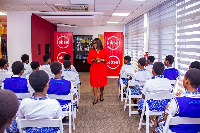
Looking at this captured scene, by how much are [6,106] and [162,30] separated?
681cm

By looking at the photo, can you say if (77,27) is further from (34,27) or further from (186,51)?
(186,51)

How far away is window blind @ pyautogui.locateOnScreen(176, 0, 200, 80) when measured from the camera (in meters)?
4.92

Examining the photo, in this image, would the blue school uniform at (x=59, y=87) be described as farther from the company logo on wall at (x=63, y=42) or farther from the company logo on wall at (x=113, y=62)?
the company logo on wall at (x=63, y=42)

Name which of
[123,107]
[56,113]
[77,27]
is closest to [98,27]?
[77,27]

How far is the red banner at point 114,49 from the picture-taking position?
10570 mm

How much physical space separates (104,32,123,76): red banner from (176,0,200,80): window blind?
4708mm

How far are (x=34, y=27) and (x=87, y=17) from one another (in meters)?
2.14

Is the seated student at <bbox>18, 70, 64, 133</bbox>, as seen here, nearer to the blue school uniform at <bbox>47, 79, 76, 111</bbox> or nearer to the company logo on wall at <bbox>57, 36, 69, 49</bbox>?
the blue school uniform at <bbox>47, 79, 76, 111</bbox>

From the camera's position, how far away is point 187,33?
17.8ft

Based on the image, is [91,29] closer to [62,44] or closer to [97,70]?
[62,44]

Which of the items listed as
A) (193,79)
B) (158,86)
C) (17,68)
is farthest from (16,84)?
(193,79)

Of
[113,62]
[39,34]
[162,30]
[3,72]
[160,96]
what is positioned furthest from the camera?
[113,62]

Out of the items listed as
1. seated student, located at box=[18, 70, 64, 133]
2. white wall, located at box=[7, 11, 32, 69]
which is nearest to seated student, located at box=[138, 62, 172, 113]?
seated student, located at box=[18, 70, 64, 133]

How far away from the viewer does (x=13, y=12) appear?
28.1 ft
